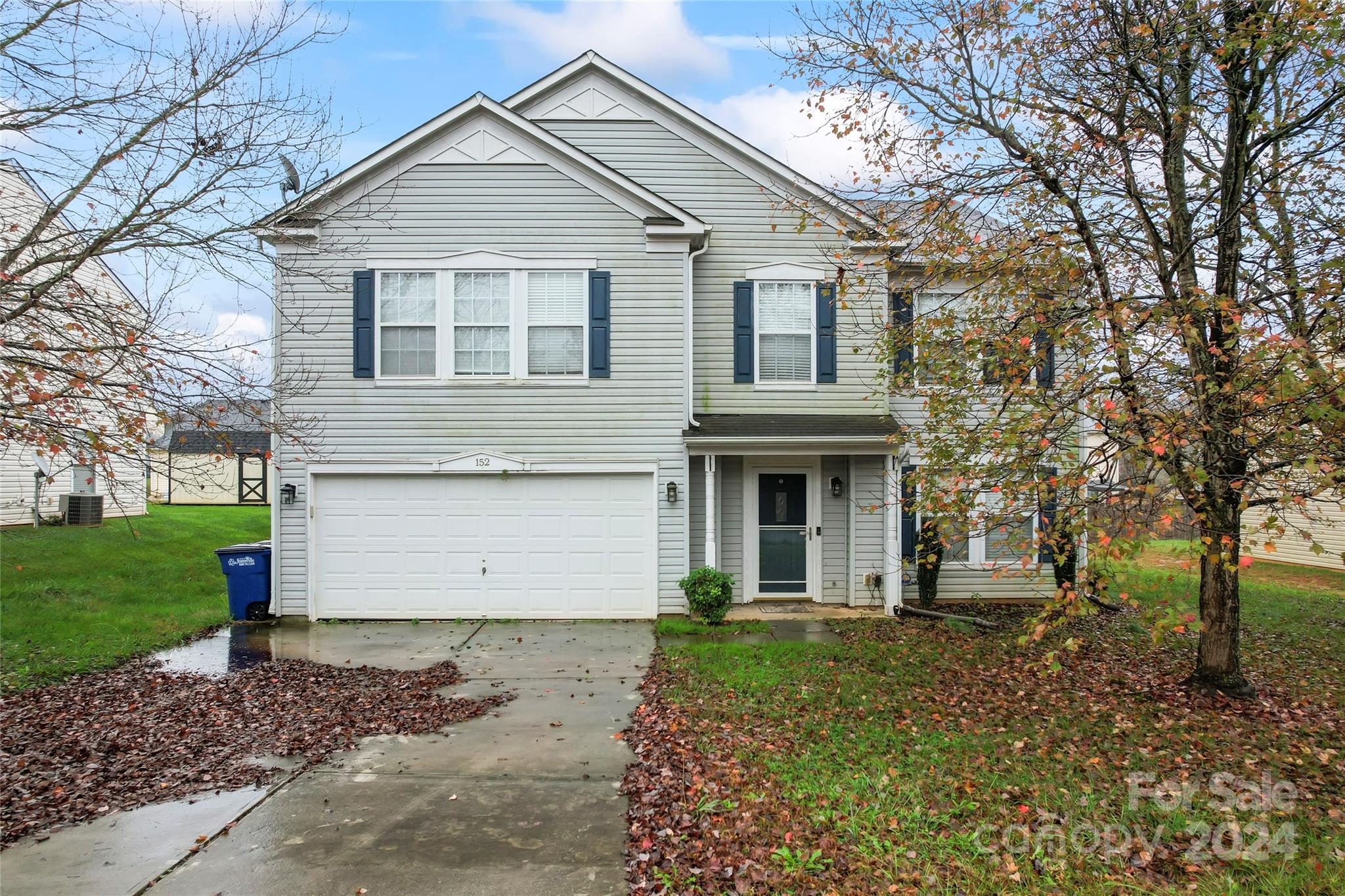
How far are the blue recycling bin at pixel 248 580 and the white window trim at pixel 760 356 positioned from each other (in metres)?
7.85

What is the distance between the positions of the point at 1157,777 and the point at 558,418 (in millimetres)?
8293

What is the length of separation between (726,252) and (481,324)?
4031mm

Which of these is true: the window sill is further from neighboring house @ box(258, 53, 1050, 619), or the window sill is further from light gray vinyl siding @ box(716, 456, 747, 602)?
light gray vinyl siding @ box(716, 456, 747, 602)

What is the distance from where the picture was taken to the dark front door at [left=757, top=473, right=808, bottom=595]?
1227 centimetres

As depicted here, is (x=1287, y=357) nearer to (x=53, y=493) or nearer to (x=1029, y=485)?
(x=1029, y=485)

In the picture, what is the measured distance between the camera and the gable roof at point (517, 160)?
1105 cm

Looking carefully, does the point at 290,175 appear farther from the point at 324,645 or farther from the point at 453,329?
the point at 324,645

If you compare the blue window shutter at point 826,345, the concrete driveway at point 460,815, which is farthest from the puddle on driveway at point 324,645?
the blue window shutter at point 826,345

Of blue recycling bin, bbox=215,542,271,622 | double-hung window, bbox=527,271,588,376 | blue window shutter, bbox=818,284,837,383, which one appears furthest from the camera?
blue window shutter, bbox=818,284,837,383

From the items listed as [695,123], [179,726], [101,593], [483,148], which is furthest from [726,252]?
[101,593]

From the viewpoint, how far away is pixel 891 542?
460 inches

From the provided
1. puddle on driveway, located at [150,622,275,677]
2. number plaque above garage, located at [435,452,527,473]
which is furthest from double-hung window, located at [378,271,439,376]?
puddle on driveway, located at [150,622,275,677]

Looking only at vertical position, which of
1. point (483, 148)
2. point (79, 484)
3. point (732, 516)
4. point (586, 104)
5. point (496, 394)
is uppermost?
point (586, 104)

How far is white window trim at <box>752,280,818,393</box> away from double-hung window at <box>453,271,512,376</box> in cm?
378
